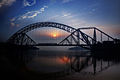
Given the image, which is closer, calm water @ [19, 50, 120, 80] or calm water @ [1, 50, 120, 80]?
calm water @ [1, 50, 120, 80]

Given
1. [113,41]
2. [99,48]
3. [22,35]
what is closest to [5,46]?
[22,35]

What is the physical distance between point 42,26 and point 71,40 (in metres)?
21.1

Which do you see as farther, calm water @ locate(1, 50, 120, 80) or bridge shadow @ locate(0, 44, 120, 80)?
bridge shadow @ locate(0, 44, 120, 80)

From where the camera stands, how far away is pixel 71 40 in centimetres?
7300

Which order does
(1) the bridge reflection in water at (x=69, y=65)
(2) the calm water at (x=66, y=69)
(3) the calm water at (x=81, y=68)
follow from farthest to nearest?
(1) the bridge reflection in water at (x=69, y=65)
(3) the calm water at (x=81, y=68)
(2) the calm water at (x=66, y=69)

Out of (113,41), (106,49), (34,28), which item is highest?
(34,28)

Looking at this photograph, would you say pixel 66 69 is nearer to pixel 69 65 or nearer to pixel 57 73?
pixel 57 73

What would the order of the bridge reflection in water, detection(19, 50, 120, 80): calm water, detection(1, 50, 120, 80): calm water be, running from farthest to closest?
the bridge reflection in water, detection(19, 50, 120, 80): calm water, detection(1, 50, 120, 80): calm water

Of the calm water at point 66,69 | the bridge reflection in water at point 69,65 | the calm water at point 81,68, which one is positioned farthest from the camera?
the bridge reflection in water at point 69,65

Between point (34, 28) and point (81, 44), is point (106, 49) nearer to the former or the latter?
point (81, 44)

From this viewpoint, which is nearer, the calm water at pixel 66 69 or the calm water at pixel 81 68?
the calm water at pixel 66 69

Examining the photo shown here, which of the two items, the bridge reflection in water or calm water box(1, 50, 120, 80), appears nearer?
calm water box(1, 50, 120, 80)

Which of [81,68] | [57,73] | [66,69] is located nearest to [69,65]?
[81,68]

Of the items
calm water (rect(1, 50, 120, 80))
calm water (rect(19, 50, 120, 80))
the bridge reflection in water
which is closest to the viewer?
calm water (rect(1, 50, 120, 80))
